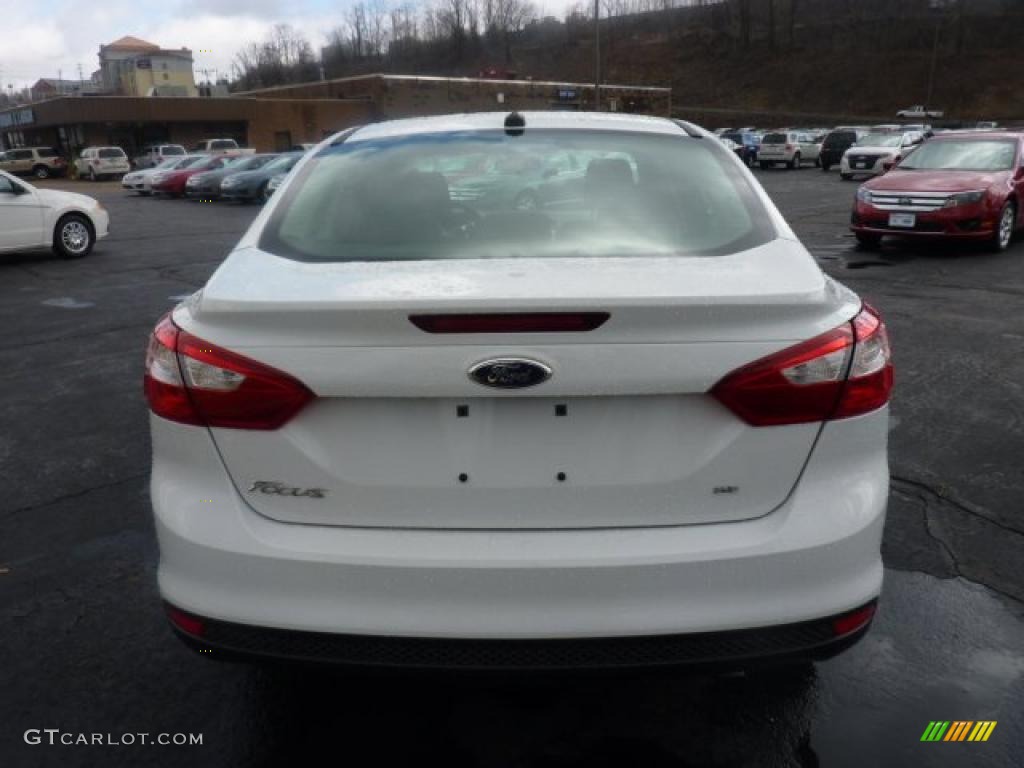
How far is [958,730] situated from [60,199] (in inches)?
577

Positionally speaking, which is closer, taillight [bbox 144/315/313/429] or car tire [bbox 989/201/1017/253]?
taillight [bbox 144/315/313/429]

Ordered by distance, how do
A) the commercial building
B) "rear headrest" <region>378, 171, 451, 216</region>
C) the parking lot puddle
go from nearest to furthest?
"rear headrest" <region>378, 171, 451, 216</region> → the parking lot puddle → the commercial building

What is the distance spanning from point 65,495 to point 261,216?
2321mm

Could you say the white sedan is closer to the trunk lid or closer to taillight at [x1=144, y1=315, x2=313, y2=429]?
taillight at [x1=144, y1=315, x2=313, y2=429]

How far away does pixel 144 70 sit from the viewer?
11638cm

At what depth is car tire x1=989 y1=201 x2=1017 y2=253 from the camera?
11625 mm

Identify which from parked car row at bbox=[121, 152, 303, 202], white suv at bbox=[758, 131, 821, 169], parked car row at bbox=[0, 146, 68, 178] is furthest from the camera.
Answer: parked car row at bbox=[0, 146, 68, 178]

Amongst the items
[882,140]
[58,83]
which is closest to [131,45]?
[58,83]

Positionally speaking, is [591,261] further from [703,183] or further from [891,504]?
[891,504]

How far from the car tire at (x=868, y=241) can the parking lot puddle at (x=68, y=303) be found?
10.1 m

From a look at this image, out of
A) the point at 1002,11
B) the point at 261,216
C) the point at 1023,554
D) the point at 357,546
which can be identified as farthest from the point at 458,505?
the point at 1002,11

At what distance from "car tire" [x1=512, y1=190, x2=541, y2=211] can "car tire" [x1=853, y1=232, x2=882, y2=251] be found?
10731 mm

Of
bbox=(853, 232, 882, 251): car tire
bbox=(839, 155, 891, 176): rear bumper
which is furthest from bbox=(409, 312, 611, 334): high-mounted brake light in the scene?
bbox=(839, 155, 891, 176): rear bumper

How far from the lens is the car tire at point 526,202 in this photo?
2.69 m
